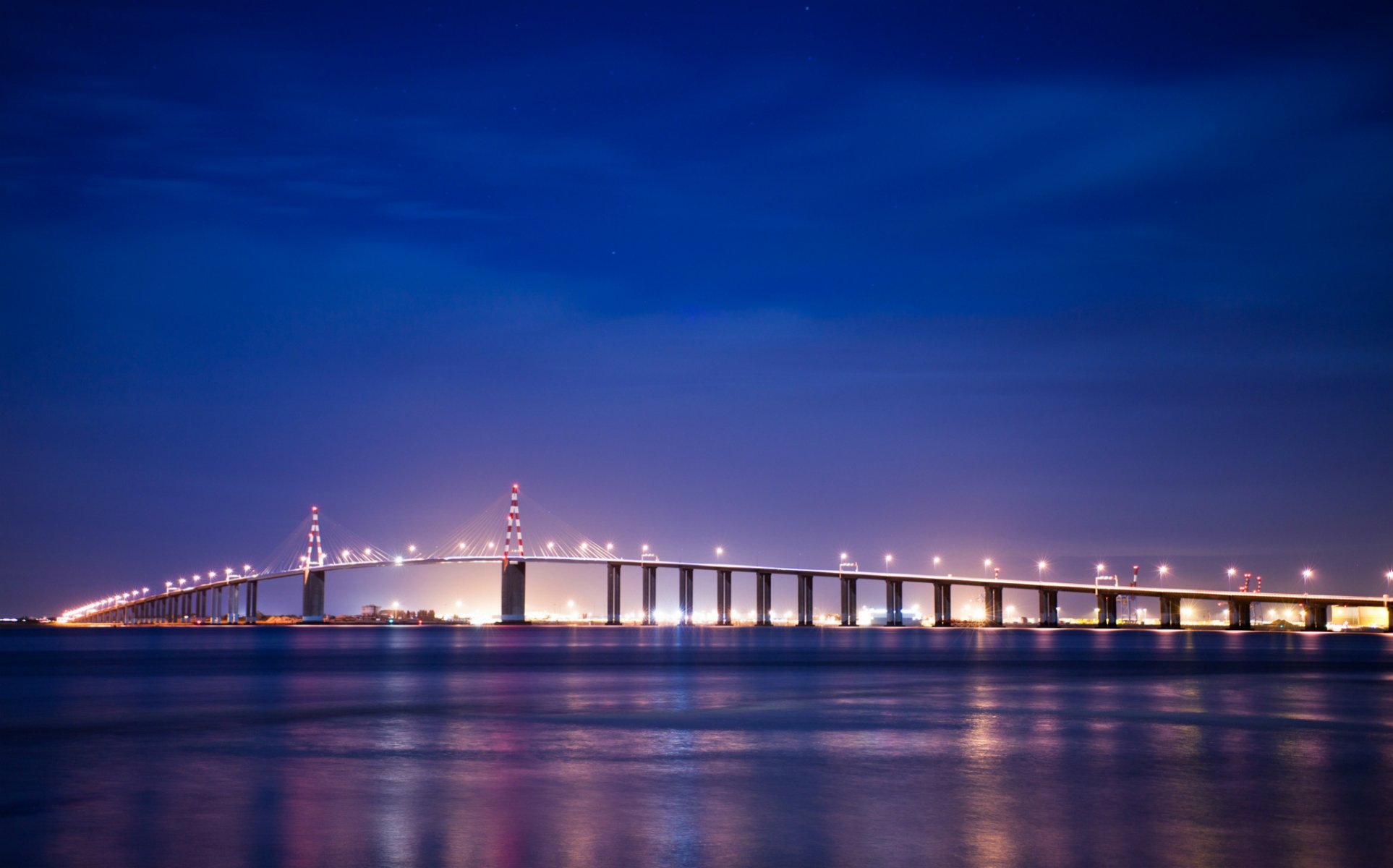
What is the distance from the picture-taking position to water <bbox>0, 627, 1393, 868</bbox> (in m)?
14.0

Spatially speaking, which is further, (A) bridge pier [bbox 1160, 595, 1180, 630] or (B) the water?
(A) bridge pier [bbox 1160, 595, 1180, 630]

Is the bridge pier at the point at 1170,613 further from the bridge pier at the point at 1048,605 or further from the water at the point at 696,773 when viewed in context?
the water at the point at 696,773

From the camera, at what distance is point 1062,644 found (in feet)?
337

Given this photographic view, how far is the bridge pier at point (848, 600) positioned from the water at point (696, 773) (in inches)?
4622

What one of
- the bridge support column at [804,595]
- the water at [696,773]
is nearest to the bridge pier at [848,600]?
the bridge support column at [804,595]

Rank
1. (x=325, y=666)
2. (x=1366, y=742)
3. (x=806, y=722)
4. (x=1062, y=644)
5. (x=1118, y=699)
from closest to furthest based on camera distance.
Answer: (x=1366, y=742) < (x=806, y=722) < (x=1118, y=699) < (x=325, y=666) < (x=1062, y=644)

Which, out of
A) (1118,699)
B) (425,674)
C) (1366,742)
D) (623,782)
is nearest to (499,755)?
(623,782)

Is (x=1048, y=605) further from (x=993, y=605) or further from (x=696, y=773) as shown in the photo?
(x=696, y=773)

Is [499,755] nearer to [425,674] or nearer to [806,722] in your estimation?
[806,722]

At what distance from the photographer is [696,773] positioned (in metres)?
20.2

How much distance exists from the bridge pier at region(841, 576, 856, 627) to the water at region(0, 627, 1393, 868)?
117405 mm

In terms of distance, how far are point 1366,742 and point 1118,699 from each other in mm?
12469

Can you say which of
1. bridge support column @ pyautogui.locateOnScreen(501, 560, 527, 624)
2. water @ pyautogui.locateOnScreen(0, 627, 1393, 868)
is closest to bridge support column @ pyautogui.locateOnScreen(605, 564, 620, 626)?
bridge support column @ pyautogui.locateOnScreen(501, 560, 527, 624)

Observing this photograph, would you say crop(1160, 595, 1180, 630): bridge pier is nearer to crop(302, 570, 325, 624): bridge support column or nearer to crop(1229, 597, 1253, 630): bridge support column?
crop(1229, 597, 1253, 630): bridge support column
